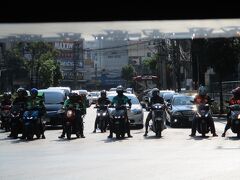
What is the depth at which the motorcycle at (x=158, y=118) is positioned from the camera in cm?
1778

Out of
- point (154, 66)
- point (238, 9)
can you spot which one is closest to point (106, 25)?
point (238, 9)

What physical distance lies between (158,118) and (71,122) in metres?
2.89

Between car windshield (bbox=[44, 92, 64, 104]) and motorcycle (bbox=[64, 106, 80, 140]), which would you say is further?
car windshield (bbox=[44, 92, 64, 104])

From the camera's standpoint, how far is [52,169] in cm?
1088

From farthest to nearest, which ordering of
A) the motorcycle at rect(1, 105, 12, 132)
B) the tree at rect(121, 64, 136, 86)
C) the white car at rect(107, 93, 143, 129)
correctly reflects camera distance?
the tree at rect(121, 64, 136, 86) → the white car at rect(107, 93, 143, 129) → the motorcycle at rect(1, 105, 12, 132)

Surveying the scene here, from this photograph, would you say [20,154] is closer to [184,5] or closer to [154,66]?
[184,5]

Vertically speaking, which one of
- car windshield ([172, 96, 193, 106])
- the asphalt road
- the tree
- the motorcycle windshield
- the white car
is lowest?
the asphalt road

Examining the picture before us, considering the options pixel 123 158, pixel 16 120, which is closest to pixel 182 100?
pixel 16 120

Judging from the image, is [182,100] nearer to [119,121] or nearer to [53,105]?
[53,105]

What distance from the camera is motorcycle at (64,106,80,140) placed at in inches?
696

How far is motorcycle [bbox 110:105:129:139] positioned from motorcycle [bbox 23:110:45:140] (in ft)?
8.13

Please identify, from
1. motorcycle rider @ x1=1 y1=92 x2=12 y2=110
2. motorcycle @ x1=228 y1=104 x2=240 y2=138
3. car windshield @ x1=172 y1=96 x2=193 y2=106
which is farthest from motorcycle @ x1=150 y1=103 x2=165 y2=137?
motorcycle rider @ x1=1 y1=92 x2=12 y2=110

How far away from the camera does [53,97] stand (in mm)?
23375

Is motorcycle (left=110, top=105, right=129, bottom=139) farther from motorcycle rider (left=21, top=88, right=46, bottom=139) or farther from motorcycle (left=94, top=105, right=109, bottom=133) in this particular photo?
motorcycle rider (left=21, top=88, right=46, bottom=139)
